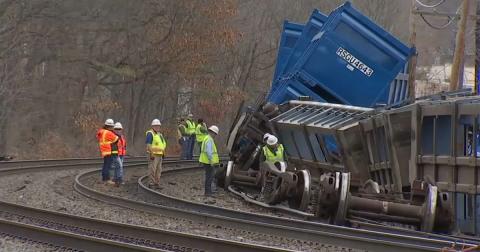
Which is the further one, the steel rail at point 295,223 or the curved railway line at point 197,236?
the steel rail at point 295,223

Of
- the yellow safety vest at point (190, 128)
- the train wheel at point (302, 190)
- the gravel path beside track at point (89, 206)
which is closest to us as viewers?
the gravel path beside track at point (89, 206)

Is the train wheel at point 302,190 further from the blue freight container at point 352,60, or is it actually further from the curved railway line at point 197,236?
the blue freight container at point 352,60

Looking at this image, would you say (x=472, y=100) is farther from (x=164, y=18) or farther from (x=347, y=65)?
(x=164, y=18)

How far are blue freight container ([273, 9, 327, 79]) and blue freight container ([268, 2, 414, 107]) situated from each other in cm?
141

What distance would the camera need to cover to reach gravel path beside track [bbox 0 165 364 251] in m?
8.53

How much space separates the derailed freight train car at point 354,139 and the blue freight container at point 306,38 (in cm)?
3

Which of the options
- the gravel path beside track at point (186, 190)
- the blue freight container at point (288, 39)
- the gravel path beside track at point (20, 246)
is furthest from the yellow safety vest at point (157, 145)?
the gravel path beside track at point (20, 246)

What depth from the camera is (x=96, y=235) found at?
8383mm

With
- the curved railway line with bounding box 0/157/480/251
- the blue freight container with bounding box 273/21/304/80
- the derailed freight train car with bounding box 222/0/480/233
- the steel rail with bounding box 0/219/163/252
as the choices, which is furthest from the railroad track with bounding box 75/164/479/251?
the blue freight container with bounding box 273/21/304/80

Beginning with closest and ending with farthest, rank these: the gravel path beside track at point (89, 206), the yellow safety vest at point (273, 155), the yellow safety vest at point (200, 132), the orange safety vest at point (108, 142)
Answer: the gravel path beside track at point (89, 206) < the yellow safety vest at point (273, 155) < the orange safety vest at point (108, 142) < the yellow safety vest at point (200, 132)

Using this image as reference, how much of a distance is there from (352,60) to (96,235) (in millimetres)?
8861

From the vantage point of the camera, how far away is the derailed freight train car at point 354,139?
30.2ft

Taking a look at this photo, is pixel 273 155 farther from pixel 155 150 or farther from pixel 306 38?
pixel 306 38

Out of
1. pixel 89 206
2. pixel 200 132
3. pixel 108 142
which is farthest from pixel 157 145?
pixel 200 132
